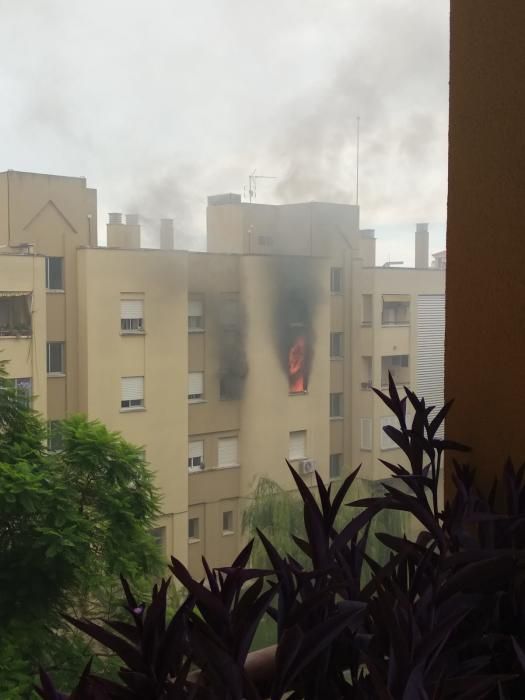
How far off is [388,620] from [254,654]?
0.38 meters

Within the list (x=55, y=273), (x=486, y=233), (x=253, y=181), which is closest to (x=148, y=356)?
(x=55, y=273)

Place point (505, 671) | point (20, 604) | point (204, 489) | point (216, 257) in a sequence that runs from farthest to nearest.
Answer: point (204, 489)
point (216, 257)
point (20, 604)
point (505, 671)

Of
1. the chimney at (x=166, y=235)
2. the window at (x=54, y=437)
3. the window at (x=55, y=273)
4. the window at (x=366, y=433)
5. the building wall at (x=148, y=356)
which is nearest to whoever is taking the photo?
the window at (x=54, y=437)

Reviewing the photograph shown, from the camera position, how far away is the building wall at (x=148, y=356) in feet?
14.6

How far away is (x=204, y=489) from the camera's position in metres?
5.54

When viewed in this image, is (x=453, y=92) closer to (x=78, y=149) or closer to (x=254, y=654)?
(x=254, y=654)

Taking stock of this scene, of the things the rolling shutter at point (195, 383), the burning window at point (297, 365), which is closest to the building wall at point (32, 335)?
the rolling shutter at point (195, 383)

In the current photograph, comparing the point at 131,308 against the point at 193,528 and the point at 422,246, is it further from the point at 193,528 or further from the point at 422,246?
the point at 422,246

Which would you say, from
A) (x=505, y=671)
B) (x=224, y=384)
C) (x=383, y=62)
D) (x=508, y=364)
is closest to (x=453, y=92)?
(x=508, y=364)

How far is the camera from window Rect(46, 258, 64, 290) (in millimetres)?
4121

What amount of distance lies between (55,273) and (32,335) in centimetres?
33

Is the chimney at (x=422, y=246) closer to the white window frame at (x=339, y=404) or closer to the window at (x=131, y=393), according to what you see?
the white window frame at (x=339, y=404)

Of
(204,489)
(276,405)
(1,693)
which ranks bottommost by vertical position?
(1,693)

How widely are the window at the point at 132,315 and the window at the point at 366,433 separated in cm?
177
